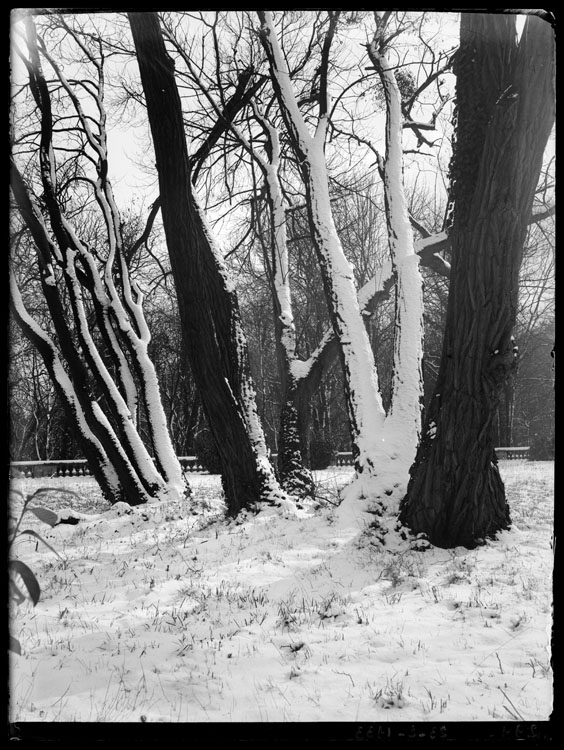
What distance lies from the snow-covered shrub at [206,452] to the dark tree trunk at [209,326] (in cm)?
1159

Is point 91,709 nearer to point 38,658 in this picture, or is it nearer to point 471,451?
point 38,658

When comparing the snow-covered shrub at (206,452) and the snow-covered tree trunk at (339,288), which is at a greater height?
the snow-covered tree trunk at (339,288)

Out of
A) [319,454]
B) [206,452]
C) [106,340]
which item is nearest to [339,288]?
[106,340]

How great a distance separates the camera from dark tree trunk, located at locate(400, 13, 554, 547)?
449 centimetres

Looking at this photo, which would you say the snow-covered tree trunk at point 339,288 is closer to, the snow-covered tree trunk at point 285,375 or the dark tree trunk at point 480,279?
the dark tree trunk at point 480,279

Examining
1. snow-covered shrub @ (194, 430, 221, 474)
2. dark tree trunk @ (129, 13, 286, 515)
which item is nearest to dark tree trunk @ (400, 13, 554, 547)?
→ dark tree trunk @ (129, 13, 286, 515)

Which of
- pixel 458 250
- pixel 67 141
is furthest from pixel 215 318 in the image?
pixel 67 141

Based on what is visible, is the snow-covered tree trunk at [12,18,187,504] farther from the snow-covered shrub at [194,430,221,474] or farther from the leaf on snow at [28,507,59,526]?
the snow-covered shrub at [194,430,221,474]

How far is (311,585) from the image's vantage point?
14.3ft

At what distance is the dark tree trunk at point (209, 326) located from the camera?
22.4 feet

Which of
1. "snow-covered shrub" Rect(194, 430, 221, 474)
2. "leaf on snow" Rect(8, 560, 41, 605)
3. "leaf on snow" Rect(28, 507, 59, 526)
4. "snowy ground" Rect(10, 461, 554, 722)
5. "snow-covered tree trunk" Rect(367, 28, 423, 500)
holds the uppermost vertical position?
"snow-covered tree trunk" Rect(367, 28, 423, 500)

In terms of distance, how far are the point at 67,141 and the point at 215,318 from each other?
232 inches

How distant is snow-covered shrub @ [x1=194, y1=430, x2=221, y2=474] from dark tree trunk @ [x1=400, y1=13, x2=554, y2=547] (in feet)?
45.8

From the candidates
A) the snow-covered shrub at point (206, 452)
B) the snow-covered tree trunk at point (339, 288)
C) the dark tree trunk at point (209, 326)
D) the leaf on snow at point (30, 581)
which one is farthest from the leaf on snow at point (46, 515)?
the snow-covered shrub at point (206, 452)
